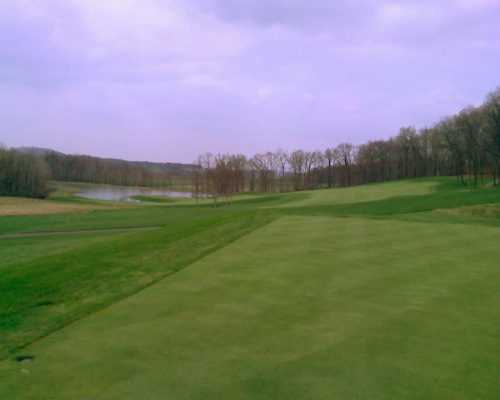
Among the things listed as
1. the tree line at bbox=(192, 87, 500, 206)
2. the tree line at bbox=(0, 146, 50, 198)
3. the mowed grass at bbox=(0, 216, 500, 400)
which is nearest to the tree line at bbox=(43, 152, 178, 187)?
the tree line at bbox=(192, 87, 500, 206)

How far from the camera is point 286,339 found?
5.14 meters

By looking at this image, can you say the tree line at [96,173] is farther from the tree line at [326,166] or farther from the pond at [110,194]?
the pond at [110,194]

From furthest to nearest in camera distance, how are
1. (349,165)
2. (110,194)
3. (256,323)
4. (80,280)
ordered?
(349,165), (110,194), (80,280), (256,323)

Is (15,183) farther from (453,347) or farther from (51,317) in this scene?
(453,347)

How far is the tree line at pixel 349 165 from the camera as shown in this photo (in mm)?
61188

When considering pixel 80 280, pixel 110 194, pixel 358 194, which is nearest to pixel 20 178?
pixel 110 194

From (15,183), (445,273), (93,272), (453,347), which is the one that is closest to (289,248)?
(445,273)

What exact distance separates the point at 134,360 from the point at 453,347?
4266mm

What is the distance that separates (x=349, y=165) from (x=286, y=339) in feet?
353

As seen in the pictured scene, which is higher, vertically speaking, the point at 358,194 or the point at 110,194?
the point at 358,194

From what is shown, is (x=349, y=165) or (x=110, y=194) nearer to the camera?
(x=110, y=194)

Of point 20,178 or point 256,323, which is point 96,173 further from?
point 256,323

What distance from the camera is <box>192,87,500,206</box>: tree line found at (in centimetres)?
6119

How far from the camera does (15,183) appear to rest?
72625 mm
